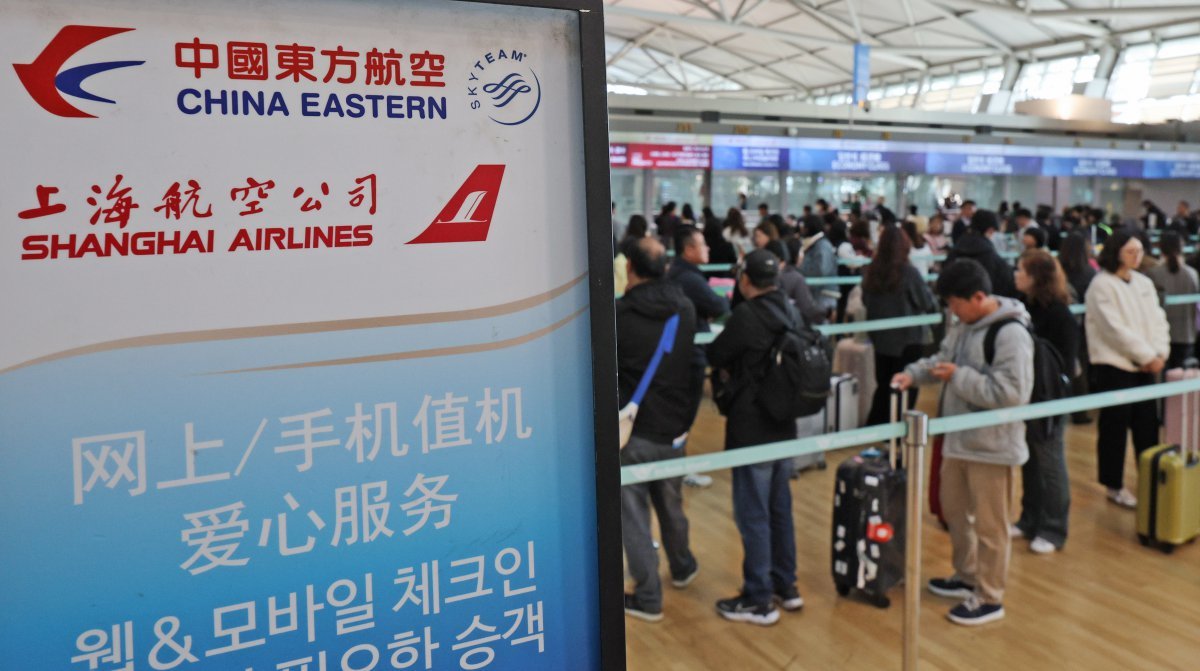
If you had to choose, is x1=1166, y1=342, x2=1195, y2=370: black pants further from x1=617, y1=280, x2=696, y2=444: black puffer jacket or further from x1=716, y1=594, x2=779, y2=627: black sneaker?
x1=617, y1=280, x2=696, y2=444: black puffer jacket

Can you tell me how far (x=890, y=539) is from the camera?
159 inches

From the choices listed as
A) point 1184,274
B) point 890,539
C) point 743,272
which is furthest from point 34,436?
point 1184,274

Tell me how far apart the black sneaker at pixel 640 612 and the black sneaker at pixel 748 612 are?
26 centimetres

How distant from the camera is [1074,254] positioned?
6230 millimetres

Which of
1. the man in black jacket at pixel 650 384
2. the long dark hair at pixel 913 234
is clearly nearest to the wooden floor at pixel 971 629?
the man in black jacket at pixel 650 384

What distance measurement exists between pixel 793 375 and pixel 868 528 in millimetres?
754

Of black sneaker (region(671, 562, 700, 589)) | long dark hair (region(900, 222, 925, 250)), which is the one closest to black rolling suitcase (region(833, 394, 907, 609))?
black sneaker (region(671, 562, 700, 589))

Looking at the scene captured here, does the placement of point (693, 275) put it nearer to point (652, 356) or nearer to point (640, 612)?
point (652, 356)

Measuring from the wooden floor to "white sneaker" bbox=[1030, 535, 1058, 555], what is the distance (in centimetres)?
5

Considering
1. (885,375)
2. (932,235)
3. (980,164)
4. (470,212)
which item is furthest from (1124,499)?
(980,164)

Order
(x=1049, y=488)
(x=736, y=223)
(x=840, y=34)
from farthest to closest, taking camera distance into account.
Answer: (x=840, y=34), (x=736, y=223), (x=1049, y=488)

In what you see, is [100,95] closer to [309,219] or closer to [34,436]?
[309,219]

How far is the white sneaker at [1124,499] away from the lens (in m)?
5.14

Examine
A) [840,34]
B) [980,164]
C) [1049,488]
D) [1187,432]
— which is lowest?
[1049,488]
